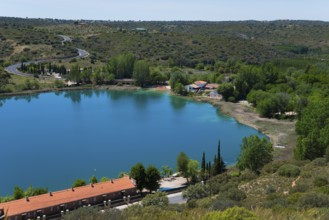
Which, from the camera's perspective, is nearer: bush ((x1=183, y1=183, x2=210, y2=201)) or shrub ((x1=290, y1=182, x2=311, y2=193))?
shrub ((x1=290, y1=182, x2=311, y2=193))

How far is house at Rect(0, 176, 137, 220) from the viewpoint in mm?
23797

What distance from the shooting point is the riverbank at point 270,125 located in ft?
130

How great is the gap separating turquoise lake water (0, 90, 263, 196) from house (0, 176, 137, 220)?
5.55 m

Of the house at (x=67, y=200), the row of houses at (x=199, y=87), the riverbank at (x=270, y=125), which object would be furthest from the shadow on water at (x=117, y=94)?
the house at (x=67, y=200)

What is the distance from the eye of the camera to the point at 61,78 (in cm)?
8062

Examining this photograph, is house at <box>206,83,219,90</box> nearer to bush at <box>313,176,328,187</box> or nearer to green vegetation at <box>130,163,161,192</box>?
green vegetation at <box>130,163,161,192</box>

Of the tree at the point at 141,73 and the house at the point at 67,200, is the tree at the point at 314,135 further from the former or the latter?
the tree at the point at 141,73

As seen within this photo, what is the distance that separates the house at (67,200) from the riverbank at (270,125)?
49.6ft

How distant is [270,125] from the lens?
49.2m

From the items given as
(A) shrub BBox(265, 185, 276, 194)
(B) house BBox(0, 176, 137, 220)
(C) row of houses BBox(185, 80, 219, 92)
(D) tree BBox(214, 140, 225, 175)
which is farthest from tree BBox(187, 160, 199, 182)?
(C) row of houses BBox(185, 80, 219, 92)

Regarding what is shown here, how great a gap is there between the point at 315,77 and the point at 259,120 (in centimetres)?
1483

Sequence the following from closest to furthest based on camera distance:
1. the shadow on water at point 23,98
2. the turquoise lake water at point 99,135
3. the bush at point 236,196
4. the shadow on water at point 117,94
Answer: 1. the bush at point 236,196
2. the turquoise lake water at point 99,135
3. the shadow on water at point 23,98
4. the shadow on water at point 117,94

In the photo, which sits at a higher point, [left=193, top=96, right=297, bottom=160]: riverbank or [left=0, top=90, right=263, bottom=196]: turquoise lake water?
[left=193, top=96, right=297, bottom=160]: riverbank

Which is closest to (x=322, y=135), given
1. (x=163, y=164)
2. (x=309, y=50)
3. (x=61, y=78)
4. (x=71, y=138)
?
(x=163, y=164)
